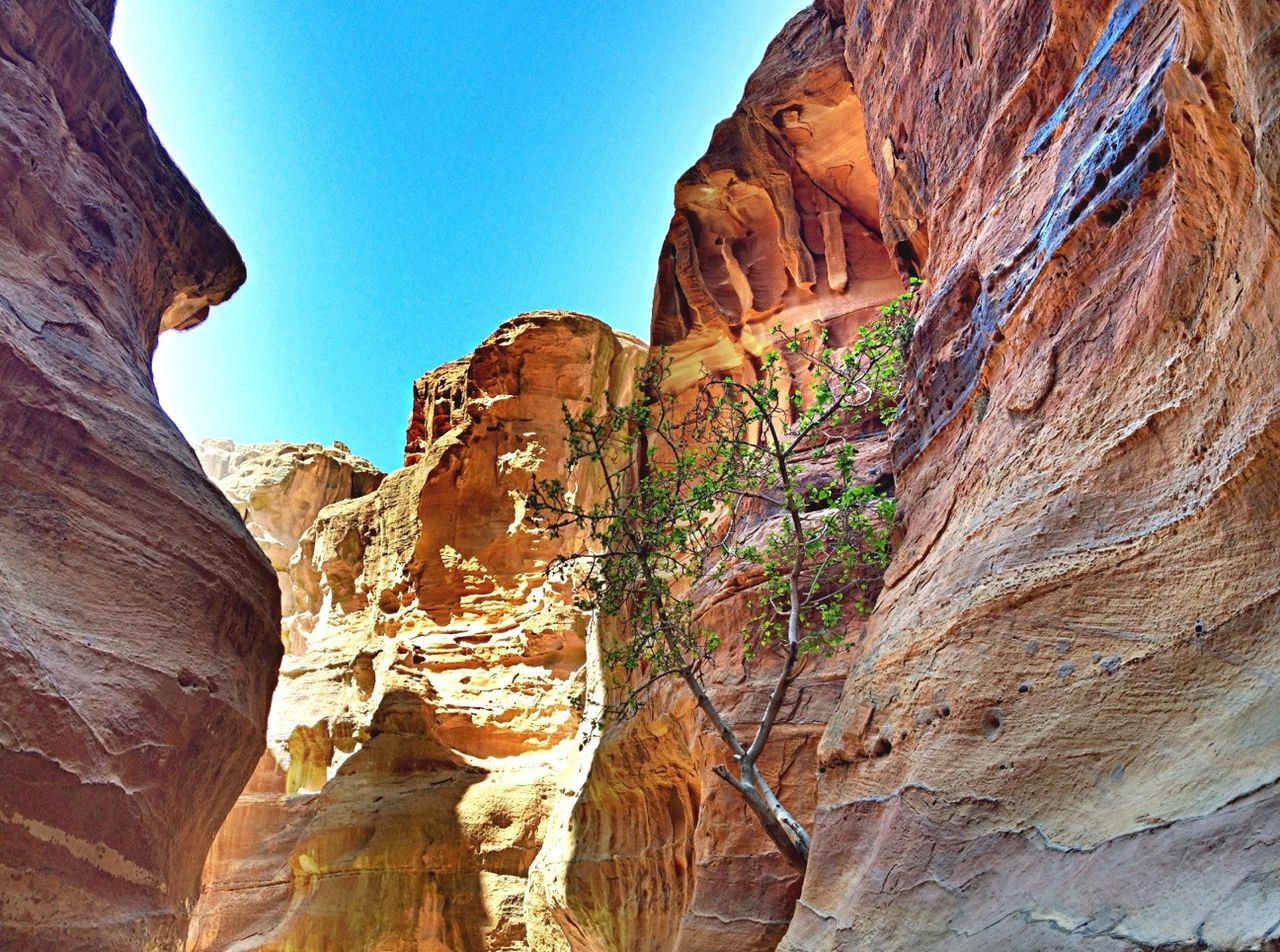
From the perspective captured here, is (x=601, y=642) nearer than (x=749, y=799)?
No

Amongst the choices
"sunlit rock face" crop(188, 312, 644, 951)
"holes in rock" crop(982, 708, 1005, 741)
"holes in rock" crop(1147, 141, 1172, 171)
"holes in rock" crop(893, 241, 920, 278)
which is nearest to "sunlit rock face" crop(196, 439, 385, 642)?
"sunlit rock face" crop(188, 312, 644, 951)

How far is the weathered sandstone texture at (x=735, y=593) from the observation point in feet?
28.1

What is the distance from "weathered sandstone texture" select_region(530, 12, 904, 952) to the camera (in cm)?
855

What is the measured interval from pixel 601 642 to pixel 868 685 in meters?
9.00

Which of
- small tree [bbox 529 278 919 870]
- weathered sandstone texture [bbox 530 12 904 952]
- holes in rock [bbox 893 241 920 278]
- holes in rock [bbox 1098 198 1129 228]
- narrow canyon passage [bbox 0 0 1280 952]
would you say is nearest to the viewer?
narrow canyon passage [bbox 0 0 1280 952]

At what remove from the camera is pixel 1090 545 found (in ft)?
13.9

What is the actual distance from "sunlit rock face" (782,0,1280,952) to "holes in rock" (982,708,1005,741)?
19 mm

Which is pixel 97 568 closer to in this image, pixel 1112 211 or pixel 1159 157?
pixel 1112 211

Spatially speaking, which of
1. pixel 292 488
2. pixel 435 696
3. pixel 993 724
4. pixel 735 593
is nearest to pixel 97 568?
pixel 993 724

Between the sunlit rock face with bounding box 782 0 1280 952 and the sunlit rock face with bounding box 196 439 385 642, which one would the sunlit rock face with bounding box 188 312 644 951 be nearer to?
the sunlit rock face with bounding box 196 439 385 642

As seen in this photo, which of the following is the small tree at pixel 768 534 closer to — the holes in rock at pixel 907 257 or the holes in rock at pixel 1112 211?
the holes in rock at pixel 907 257

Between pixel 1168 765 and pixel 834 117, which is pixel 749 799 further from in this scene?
pixel 834 117

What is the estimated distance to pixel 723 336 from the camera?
1605 centimetres

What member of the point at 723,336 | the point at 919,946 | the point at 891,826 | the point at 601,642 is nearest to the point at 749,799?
the point at 891,826
